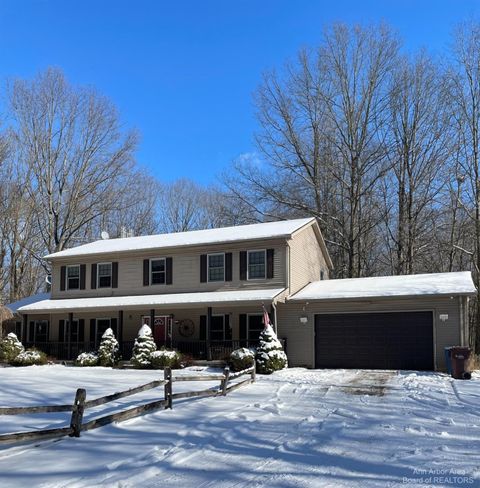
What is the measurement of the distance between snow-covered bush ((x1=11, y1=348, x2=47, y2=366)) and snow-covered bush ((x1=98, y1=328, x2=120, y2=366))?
9.27 ft

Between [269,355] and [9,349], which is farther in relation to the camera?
[9,349]

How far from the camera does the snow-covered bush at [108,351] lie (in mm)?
23469

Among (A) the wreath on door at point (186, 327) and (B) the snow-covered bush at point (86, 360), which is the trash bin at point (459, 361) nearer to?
(A) the wreath on door at point (186, 327)

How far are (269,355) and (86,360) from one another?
8754 millimetres

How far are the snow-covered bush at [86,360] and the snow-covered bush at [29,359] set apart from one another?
5.73 feet

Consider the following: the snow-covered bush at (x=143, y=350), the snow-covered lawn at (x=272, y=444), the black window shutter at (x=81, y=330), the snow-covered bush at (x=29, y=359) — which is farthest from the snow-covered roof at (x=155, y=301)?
the snow-covered lawn at (x=272, y=444)

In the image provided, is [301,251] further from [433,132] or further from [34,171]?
[34,171]

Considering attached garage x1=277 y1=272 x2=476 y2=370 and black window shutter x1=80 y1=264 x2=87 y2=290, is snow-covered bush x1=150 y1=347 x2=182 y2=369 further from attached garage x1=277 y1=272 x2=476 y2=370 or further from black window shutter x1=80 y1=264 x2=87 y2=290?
black window shutter x1=80 y1=264 x2=87 y2=290

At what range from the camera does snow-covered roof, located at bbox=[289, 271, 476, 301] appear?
20359mm

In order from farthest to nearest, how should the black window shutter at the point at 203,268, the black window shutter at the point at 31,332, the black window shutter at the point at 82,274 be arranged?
the black window shutter at the point at 31,332, the black window shutter at the point at 82,274, the black window shutter at the point at 203,268

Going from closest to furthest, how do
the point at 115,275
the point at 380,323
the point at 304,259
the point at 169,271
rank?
the point at 380,323, the point at 169,271, the point at 304,259, the point at 115,275

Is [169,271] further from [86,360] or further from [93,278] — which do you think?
[86,360]

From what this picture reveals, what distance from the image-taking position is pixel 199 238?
25891 mm

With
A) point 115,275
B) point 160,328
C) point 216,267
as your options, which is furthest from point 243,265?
point 115,275
